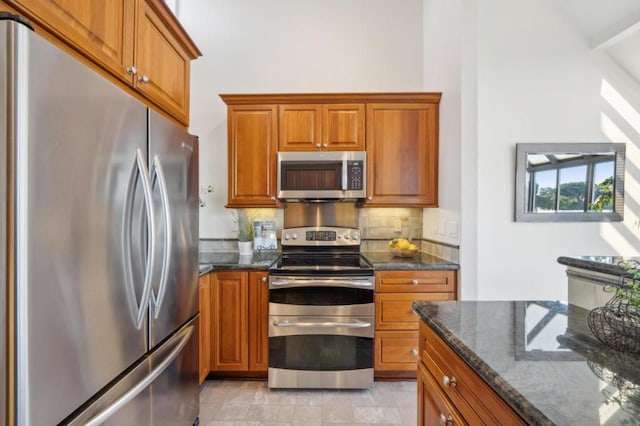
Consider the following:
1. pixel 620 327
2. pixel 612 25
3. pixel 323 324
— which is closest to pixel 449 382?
pixel 620 327

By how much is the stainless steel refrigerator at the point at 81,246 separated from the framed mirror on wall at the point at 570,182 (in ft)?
7.81

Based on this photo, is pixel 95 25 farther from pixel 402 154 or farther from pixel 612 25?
pixel 612 25

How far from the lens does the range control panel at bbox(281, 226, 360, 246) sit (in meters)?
3.09

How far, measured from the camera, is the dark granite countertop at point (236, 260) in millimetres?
2484

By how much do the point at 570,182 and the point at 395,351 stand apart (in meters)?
1.82

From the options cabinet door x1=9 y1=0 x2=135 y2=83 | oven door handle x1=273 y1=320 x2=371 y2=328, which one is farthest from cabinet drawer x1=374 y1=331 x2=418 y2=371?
cabinet door x1=9 y1=0 x2=135 y2=83

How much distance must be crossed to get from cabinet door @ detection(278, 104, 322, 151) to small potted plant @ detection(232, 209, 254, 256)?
0.75 metres

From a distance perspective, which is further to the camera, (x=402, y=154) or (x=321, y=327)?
(x=402, y=154)

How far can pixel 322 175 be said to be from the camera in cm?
281

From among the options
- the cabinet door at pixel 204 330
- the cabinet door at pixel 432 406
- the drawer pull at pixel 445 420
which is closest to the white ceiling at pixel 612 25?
the cabinet door at pixel 432 406

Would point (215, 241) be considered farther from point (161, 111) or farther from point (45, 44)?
point (45, 44)

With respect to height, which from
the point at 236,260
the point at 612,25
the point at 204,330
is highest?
the point at 612,25

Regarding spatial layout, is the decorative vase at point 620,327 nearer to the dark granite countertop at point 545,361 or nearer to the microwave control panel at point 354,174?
the dark granite countertop at point 545,361

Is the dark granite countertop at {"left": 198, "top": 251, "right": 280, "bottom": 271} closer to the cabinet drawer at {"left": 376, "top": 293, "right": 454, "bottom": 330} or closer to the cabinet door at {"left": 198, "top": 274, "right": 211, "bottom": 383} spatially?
the cabinet door at {"left": 198, "top": 274, "right": 211, "bottom": 383}
